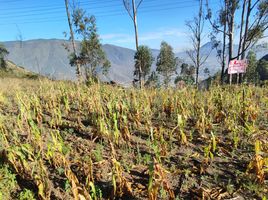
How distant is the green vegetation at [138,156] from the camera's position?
2389 mm

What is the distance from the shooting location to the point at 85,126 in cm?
401

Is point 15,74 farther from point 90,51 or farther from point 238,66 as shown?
point 238,66

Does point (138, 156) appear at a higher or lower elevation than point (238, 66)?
lower

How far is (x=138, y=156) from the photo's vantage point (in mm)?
3053

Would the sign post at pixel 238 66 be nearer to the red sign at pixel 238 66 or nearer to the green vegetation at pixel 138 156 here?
the red sign at pixel 238 66

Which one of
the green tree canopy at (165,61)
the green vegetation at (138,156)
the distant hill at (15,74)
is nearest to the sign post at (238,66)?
the green vegetation at (138,156)

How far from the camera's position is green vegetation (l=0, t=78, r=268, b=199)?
2.39m

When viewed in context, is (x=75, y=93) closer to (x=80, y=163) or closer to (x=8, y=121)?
(x=8, y=121)

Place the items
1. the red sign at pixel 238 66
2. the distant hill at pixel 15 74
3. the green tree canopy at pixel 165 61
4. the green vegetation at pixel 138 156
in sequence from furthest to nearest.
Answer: the green tree canopy at pixel 165 61, the distant hill at pixel 15 74, the red sign at pixel 238 66, the green vegetation at pixel 138 156

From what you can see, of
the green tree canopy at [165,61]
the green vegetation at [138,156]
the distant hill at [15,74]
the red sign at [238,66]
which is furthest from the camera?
the green tree canopy at [165,61]

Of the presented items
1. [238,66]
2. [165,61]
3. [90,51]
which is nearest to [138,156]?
[238,66]

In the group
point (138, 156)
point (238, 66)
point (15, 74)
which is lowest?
point (138, 156)

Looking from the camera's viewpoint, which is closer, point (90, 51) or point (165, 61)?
point (90, 51)

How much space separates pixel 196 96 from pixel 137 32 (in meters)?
11.1
